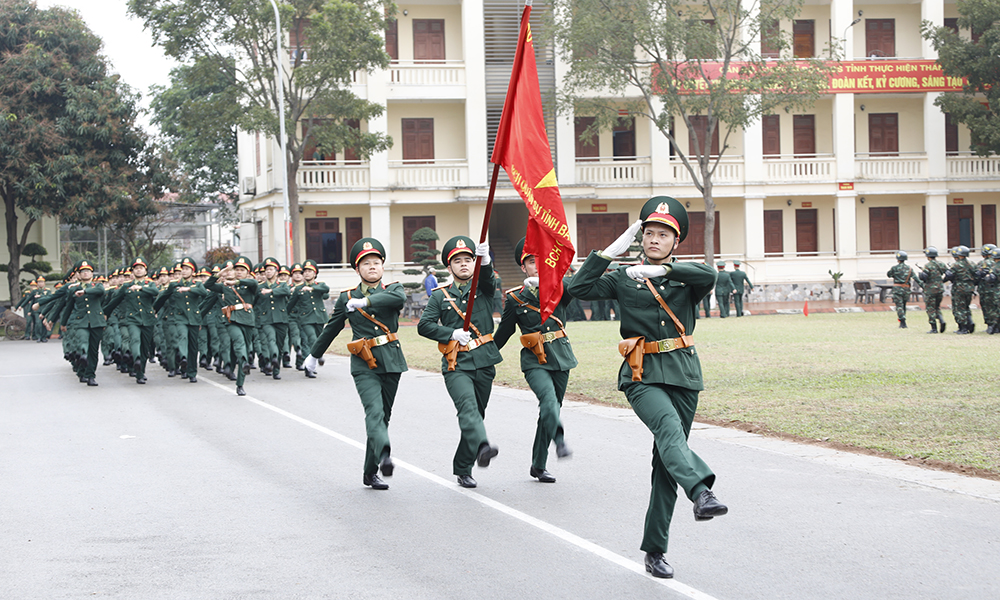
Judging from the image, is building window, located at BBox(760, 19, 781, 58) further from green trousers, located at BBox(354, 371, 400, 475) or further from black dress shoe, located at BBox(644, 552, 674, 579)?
black dress shoe, located at BBox(644, 552, 674, 579)

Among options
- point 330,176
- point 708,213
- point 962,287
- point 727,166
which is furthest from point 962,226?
point 330,176

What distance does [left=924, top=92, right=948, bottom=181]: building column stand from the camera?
1575 inches

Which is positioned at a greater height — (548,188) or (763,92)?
(763,92)

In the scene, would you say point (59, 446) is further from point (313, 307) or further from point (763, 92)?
point (763, 92)

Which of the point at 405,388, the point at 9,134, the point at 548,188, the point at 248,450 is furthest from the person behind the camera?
the point at 9,134

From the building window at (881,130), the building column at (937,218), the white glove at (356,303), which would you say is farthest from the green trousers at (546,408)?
the building window at (881,130)

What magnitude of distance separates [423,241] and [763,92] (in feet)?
43.9

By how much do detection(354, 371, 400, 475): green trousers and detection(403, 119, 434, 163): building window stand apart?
32744 millimetres

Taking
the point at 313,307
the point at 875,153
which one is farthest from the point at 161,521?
the point at 875,153

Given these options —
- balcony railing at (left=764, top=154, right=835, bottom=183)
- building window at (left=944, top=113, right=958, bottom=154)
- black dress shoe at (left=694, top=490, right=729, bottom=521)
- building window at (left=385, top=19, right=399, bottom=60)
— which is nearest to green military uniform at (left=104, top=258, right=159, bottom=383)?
black dress shoe at (left=694, top=490, right=729, bottom=521)

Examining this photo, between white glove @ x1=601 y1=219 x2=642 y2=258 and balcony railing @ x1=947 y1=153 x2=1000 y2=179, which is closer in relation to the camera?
white glove @ x1=601 y1=219 x2=642 y2=258

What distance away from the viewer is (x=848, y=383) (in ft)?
44.4

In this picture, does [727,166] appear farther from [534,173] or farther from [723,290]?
[534,173]

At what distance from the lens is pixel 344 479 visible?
27.6 feet
